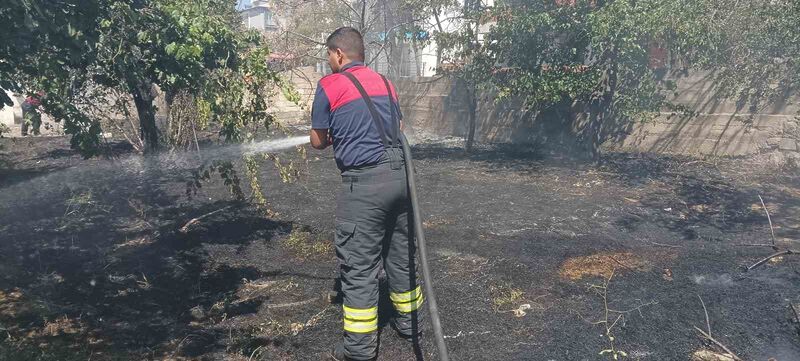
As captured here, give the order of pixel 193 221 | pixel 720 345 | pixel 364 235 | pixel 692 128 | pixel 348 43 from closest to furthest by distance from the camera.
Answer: pixel 720 345, pixel 364 235, pixel 348 43, pixel 193 221, pixel 692 128

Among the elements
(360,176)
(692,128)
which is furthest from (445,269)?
(692,128)

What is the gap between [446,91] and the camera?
49.0 ft

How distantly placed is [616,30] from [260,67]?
5923 mm

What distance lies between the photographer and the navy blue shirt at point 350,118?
10.3 ft

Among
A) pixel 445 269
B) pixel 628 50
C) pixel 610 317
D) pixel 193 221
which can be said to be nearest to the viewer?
pixel 610 317

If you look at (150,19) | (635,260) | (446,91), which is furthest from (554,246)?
(446,91)

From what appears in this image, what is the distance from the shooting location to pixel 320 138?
10.6ft

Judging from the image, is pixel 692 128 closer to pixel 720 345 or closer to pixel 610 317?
pixel 610 317

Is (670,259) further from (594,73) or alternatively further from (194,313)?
(594,73)

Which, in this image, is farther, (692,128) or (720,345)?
(692,128)

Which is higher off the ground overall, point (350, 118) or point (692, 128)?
point (350, 118)

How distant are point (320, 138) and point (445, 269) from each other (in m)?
1.94

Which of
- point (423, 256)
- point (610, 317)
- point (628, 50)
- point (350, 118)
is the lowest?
point (610, 317)

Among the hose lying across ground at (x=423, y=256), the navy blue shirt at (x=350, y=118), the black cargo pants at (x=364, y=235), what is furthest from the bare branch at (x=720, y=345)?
the navy blue shirt at (x=350, y=118)
